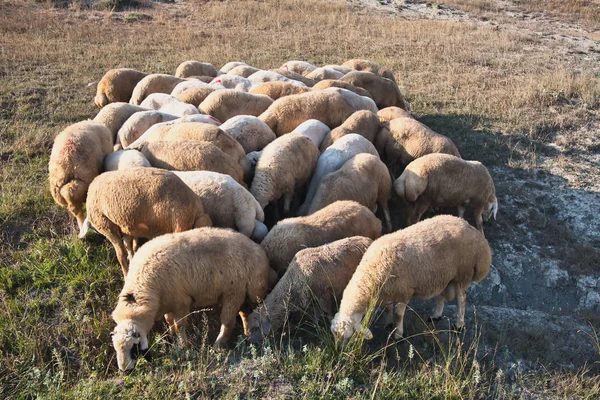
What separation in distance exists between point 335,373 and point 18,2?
25.0 m

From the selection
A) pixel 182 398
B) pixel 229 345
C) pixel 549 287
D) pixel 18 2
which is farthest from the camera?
pixel 18 2

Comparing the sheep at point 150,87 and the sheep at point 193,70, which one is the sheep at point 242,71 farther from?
the sheep at point 150,87

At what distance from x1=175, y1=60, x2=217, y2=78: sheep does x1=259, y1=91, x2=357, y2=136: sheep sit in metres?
4.36

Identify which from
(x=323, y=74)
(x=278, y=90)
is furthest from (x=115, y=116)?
(x=323, y=74)

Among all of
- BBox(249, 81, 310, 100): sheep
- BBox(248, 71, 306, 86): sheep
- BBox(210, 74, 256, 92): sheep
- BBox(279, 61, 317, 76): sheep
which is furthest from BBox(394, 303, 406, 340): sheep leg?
BBox(279, 61, 317, 76): sheep

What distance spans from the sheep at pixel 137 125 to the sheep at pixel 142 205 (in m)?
2.64

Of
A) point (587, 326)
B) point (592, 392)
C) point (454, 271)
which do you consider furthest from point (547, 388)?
point (587, 326)

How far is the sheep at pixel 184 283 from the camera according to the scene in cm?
479

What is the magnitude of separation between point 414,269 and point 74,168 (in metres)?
4.68

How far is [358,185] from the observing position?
7.54 metres

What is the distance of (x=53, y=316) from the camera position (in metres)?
5.50

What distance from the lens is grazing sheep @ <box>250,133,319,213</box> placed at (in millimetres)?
7574

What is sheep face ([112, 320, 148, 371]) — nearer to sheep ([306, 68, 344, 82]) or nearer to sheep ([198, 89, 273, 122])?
sheep ([198, 89, 273, 122])

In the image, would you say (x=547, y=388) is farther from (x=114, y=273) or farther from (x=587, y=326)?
(x=114, y=273)
